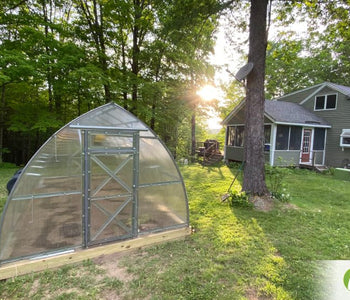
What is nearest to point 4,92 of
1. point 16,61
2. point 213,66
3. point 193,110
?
point 16,61

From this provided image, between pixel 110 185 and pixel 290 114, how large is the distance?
12170 mm

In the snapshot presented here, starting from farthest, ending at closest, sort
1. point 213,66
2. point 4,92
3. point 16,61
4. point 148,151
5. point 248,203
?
1. point 213,66
2. point 4,92
3. point 16,61
4. point 248,203
5. point 148,151

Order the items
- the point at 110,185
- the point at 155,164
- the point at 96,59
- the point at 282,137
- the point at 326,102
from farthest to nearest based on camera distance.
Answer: the point at 326,102
the point at 282,137
the point at 96,59
the point at 155,164
the point at 110,185

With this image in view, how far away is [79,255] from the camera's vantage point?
2.82 meters

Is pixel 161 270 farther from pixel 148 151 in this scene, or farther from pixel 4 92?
pixel 4 92

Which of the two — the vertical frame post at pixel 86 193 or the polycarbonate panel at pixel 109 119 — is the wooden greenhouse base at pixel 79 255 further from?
the polycarbonate panel at pixel 109 119

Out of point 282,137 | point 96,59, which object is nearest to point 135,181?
point 96,59

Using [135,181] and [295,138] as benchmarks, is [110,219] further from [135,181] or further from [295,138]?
[295,138]

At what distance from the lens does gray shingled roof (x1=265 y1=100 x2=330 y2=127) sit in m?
10.9

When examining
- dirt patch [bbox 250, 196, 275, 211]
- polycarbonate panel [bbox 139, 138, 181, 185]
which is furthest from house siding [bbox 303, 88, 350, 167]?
polycarbonate panel [bbox 139, 138, 181, 185]

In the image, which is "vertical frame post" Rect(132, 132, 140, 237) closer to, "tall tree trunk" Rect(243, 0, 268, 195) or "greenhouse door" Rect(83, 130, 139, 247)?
"greenhouse door" Rect(83, 130, 139, 247)

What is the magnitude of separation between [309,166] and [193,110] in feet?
25.2

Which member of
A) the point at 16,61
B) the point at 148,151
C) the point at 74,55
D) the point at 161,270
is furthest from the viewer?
the point at 74,55

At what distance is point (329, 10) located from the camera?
19.5ft
